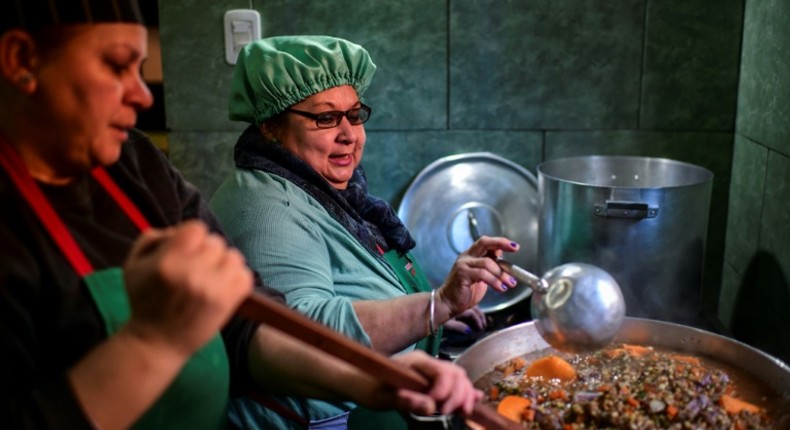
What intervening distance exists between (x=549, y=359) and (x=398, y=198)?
4.64 ft

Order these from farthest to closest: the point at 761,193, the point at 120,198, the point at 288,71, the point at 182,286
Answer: the point at 761,193 → the point at 288,71 → the point at 120,198 → the point at 182,286

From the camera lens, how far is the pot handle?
1.94m

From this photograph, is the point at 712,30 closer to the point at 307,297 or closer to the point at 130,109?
the point at 307,297

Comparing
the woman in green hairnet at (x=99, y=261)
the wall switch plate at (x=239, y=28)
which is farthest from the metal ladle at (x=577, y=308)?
the wall switch plate at (x=239, y=28)

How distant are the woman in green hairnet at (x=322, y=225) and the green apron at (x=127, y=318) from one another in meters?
0.41

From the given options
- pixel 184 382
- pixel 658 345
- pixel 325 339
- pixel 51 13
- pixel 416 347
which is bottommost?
pixel 416 347

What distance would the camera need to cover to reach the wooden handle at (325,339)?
2.85 feet

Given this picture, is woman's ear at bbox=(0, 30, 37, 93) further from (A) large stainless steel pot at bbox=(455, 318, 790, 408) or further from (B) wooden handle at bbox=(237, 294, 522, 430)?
(A) large stainless steel pot at bbox=(455, 318, 790, 408)

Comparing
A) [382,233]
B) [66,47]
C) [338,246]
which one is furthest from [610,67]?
[66,47]

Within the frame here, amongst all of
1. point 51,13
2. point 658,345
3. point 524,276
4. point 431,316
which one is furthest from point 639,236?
point 51,13

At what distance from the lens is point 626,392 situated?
126cm

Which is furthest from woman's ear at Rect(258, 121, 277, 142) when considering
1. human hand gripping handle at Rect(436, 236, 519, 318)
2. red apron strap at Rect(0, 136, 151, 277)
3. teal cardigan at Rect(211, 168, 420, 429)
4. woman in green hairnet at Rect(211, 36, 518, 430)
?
red apron strap at Rect(0, 136, 151, 277)

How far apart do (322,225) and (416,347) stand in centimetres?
37

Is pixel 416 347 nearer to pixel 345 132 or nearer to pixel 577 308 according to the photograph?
pixel 345 132
